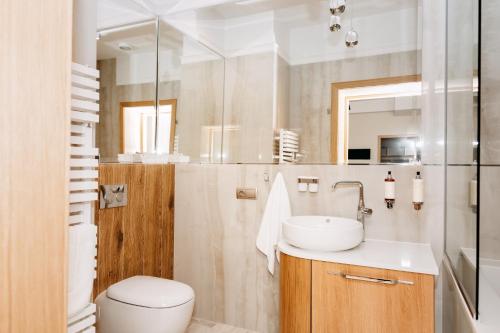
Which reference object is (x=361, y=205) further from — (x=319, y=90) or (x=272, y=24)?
(x=272, y=24)

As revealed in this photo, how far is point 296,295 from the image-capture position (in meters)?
1.78

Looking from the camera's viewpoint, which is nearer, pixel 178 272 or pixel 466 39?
pixel 466 39

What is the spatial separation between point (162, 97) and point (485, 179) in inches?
87.9

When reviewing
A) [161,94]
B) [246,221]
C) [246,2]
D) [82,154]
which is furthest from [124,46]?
[82,154]

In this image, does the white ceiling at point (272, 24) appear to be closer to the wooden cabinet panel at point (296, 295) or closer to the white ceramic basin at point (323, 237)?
the white ceramic basin at point (323, 237)

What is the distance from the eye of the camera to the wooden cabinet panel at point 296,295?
5.72 feet

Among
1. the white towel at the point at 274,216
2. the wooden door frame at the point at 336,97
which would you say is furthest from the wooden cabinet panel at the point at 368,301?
the wooden door frame at the point at 336,97

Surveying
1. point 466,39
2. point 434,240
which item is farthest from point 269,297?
point 466,39

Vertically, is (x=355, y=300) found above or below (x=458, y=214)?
below

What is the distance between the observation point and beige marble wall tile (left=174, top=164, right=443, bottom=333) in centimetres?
204

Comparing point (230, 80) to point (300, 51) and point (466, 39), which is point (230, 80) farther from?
point (466, 39)

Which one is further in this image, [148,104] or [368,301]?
[148,104]

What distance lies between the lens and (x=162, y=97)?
109 inches

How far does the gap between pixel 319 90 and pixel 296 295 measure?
1.34 m
